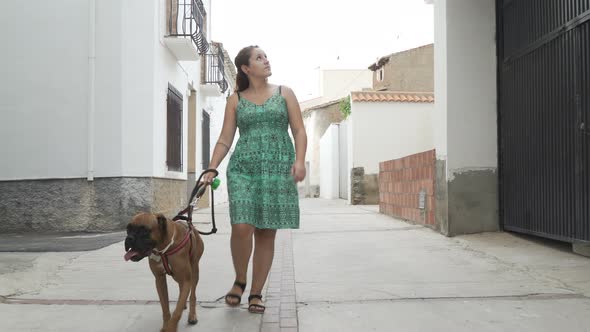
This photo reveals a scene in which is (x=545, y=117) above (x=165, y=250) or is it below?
above

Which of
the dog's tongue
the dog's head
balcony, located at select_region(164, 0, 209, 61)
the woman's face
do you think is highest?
balcony, located at select_region(164, 0, 209, 61)

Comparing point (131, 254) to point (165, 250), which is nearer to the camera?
point (131, 254)

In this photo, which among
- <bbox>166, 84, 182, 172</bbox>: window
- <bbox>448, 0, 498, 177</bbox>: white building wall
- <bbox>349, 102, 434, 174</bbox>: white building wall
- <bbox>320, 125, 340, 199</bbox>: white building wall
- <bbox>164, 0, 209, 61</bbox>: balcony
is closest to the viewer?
<bbox>448, 0, 498, 177</bbox>: white building wall

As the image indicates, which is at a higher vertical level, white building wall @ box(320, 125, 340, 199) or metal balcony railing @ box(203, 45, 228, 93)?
metal balcony railing @ box(203, 45, 228, 93)

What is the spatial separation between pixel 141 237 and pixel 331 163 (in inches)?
814

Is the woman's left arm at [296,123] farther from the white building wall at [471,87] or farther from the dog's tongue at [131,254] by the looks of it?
the white building wall at [471,87]

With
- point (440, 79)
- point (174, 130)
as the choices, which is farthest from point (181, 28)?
point (440, 79)

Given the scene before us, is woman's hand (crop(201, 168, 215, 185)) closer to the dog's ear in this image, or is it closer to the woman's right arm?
the woman's right arm

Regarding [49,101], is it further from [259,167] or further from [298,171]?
[298,171]

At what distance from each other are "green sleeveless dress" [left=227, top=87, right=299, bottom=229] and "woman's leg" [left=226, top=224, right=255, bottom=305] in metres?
0.05

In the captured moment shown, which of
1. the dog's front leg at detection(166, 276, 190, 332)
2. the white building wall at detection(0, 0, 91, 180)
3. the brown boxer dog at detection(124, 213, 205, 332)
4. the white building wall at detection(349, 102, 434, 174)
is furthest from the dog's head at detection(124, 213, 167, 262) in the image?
the white building wall at detection(349, 102, 434, 174)

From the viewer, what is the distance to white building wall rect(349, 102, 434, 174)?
636 inches

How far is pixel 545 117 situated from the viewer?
5367mm

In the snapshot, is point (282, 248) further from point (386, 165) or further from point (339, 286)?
point (386, 165)
